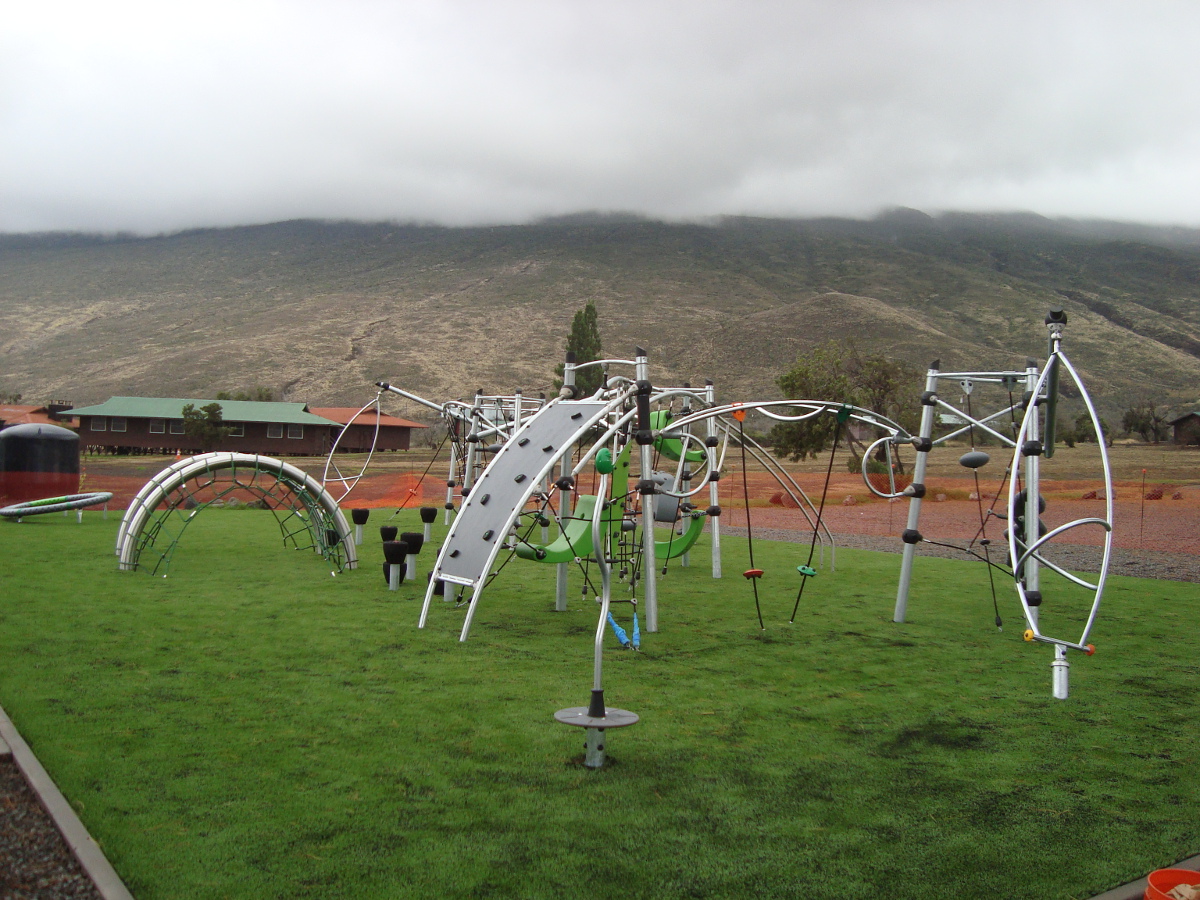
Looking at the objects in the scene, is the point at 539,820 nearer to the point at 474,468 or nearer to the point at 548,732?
the point at 548,732

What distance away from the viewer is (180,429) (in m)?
57.5

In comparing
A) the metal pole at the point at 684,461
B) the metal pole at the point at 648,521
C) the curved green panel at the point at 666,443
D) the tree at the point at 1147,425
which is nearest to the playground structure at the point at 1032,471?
the metal pole at the point at 648,521

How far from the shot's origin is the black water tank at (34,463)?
762 inches

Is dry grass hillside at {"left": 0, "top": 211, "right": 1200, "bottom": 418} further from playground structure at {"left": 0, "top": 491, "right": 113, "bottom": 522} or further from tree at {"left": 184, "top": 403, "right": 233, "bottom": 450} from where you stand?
playground structure at {"left": 0, "top": 491, "right": 113, "bottom": 522}

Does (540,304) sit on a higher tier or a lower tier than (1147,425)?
higher

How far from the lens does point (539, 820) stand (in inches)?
164

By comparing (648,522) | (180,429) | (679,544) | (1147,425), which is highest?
(1147,425)

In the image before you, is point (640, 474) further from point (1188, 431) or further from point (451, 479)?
point (1188, 431)

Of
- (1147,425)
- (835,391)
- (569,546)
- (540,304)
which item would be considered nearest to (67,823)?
(569,546)

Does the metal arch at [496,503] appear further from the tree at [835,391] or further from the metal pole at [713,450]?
the tree at [835,391]

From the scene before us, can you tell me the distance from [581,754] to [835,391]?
1426 inches

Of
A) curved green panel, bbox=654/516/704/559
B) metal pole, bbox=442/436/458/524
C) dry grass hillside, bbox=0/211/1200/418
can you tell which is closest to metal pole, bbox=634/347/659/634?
curved green panel, bbox=654/516/704/559

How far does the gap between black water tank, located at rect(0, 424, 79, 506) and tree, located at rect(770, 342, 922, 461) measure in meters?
28.2

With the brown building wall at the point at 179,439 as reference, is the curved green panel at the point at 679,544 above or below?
above
